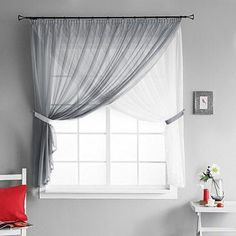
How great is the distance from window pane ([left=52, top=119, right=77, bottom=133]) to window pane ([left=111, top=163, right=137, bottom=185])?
555mm

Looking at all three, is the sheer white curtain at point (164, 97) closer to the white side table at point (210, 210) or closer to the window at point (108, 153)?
the window at point (108, 153)

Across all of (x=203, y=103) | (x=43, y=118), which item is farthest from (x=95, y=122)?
(x=203, y=103)

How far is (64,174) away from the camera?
461cm

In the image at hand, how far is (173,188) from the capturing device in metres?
4.44

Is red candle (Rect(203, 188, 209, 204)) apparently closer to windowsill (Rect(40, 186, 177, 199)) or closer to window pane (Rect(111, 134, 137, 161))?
windowsill (Rect(40, 186, 177, 199))

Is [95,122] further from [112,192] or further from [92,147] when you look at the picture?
[112,192]

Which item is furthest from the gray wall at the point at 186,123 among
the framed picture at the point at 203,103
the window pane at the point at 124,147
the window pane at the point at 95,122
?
the window pane at the point at 95,122

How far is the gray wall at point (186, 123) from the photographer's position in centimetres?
445

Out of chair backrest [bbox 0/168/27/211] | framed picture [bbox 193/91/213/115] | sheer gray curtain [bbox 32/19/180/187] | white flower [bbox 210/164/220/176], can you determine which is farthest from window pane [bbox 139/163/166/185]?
chair backrest [bbox 0/168/27/211]

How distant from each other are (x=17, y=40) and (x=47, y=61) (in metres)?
0.42

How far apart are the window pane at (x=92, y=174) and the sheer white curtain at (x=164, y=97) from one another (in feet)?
2.11

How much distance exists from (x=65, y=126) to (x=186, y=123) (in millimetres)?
1237

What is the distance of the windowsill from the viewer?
443cm

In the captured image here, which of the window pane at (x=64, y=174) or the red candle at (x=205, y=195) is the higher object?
the window pane at (x=64, y=174)
